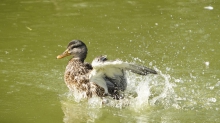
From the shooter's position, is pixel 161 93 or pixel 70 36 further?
pixel 70 36

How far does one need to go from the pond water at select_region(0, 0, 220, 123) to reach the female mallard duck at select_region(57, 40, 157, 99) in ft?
0.56

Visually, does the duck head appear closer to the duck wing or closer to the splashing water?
the splashing water

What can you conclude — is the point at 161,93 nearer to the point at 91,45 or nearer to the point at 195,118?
the point at 195,118

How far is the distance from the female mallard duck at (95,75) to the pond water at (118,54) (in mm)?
169

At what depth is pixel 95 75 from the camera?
291 inches

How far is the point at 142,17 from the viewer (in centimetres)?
1110

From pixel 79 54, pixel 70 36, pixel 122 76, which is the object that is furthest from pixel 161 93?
pixel 70 36

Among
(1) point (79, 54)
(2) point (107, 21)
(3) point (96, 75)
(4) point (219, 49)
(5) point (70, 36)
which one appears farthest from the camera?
(2) point (107, 21)

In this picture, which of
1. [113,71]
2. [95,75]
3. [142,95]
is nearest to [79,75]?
[95,75]

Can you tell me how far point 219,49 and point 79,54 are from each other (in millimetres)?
2591

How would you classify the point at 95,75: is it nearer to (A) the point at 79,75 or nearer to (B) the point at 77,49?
(A) the point at 79,75

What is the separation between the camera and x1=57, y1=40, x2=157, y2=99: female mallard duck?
23.0 ft

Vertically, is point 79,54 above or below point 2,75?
Result: above

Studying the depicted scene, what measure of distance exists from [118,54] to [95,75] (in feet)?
6.13
